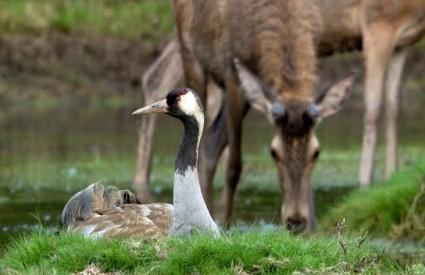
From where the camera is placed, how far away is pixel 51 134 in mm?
22500

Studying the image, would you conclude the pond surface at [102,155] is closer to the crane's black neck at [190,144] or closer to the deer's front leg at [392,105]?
the deer's front leg at [392,105]

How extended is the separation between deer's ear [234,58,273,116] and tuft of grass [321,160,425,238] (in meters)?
1.15

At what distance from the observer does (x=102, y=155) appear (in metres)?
19.5

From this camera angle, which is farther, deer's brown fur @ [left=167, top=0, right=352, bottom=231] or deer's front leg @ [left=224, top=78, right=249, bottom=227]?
deer's front leg @ [left=224, top=78, right=249, bottom=227]

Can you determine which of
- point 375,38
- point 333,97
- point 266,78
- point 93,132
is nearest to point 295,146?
point 333,97

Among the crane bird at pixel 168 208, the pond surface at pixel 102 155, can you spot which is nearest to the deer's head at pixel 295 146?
the pond surface at pixel 102 155

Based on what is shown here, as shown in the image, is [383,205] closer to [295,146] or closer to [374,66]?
[295,146]

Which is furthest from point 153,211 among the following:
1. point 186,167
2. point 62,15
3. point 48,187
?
point 62,15

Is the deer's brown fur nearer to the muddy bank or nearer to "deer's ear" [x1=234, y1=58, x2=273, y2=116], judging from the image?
"deer's ear" [x1=234, y1=58, x2=273, y2=116]

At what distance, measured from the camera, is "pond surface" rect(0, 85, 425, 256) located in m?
14.1

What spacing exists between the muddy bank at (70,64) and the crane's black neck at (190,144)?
62.4 ft

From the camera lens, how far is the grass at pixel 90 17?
29422mm

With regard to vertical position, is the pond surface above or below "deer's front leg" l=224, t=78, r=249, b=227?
below

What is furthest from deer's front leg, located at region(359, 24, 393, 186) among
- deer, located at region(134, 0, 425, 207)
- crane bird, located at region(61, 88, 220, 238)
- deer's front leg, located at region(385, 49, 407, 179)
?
crane bird, located at region(61, 88, 220, 238)
